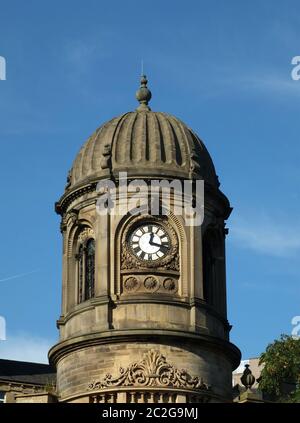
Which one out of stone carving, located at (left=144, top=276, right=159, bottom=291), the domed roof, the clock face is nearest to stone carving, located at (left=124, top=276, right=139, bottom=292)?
stone carving, located at (left=144, top=276, right=159, bottom=291)

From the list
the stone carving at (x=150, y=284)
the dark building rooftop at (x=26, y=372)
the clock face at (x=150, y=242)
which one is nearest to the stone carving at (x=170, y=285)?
the stone carving at (x=150, y=284)

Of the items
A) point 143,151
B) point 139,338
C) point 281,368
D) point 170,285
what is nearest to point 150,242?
point 170,285

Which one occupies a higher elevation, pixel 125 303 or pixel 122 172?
pixel 122 172

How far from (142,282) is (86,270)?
9.31ft

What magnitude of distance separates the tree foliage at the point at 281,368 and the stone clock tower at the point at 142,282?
12341 millimetres

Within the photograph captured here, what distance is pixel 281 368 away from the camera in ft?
220

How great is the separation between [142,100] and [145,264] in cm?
834

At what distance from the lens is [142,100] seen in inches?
2307

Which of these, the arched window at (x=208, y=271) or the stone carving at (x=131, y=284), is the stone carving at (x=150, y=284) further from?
the arched window at (x=208, y=271)
